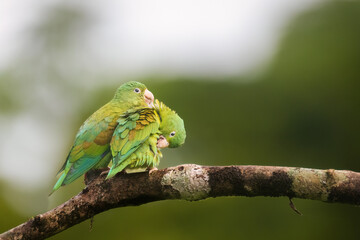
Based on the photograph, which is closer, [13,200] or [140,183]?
[140,183]

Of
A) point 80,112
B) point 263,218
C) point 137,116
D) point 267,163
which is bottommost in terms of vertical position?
point 263,218

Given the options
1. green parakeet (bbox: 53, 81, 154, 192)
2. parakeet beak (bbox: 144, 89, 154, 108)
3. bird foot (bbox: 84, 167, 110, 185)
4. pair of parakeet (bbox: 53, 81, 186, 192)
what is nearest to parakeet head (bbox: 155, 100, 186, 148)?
pair of parakeet (bbox: 53, 81, 186, 192)

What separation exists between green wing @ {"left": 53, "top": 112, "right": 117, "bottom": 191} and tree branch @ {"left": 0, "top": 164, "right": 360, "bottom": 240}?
164mm

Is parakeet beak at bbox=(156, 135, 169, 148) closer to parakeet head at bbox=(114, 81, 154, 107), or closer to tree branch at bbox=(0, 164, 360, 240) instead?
parakeet head at bbox=(114, 81, 154, 107)

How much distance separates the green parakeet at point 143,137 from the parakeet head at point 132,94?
0.57ft

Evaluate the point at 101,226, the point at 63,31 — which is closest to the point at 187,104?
the point at 101,226

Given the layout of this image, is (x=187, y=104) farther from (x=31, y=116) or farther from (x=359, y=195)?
(x=359, y=195)

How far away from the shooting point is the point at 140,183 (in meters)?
4.51

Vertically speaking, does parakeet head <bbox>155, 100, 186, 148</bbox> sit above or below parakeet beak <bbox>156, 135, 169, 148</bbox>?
above

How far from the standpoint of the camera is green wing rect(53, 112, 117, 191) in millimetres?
4742

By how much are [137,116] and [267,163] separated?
6.95 m

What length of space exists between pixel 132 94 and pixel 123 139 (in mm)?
701

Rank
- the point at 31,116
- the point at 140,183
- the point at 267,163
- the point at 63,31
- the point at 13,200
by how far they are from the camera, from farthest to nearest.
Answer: the point at 63,31 → the point at 31,116 → the point at 267,163 → the point at 13,200 → the point at 140,183

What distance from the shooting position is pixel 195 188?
4.29 metres
